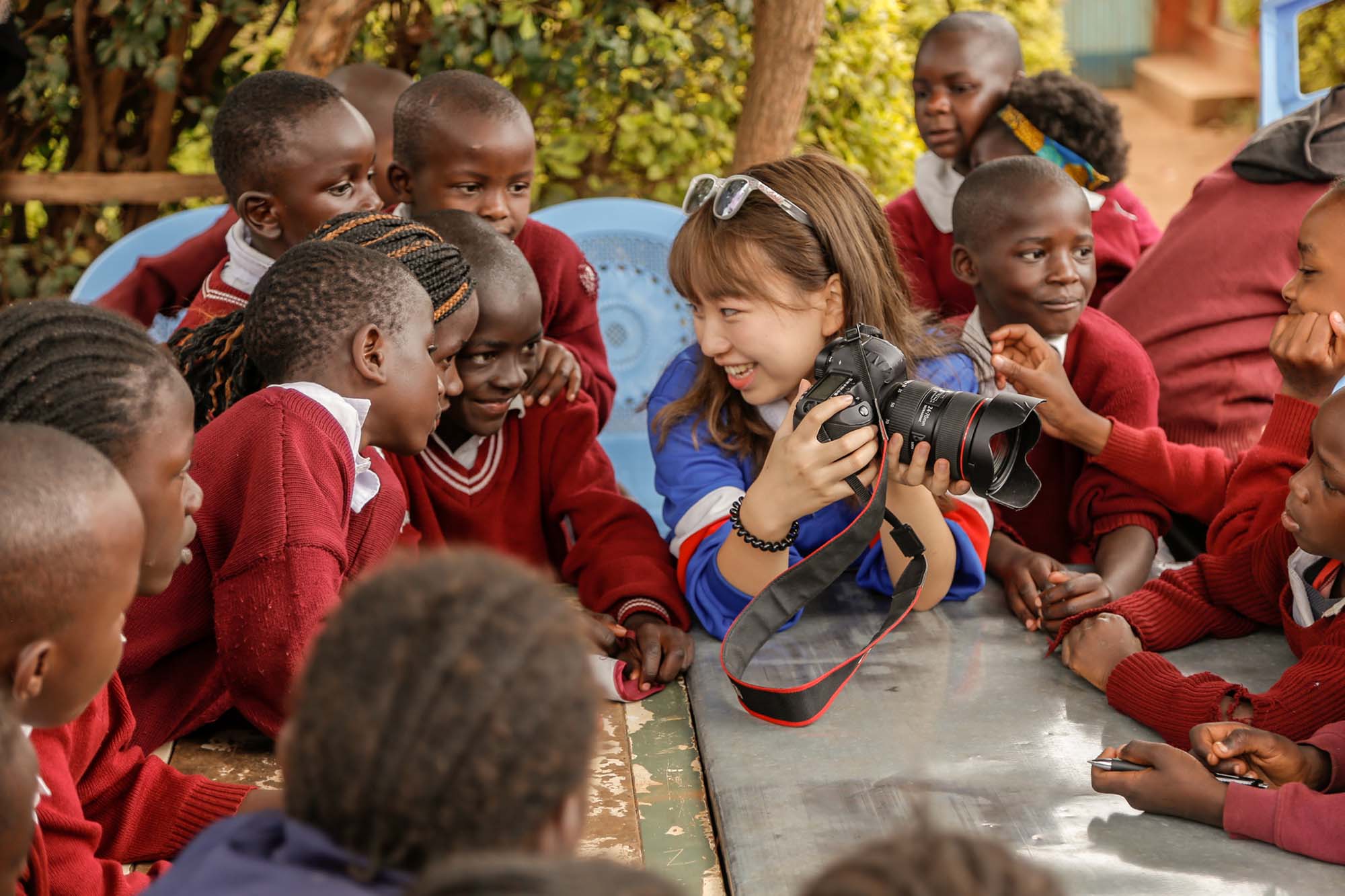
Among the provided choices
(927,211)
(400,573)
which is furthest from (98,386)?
(927,211)

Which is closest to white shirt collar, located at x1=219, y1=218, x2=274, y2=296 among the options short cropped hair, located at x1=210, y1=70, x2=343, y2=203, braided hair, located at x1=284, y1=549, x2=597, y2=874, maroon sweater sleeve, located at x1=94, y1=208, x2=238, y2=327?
short cropped hair, located at x1=210, y1=70, x2=343, y2=203

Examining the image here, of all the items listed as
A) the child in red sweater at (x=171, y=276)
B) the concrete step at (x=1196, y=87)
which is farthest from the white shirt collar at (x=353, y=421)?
the concrete step at (x=1196, y=87)

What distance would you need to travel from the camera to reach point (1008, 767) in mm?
1618

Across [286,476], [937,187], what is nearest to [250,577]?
[286,476]

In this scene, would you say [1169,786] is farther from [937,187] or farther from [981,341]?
[937,187]

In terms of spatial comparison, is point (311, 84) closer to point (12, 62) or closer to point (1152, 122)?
point (12, 62)

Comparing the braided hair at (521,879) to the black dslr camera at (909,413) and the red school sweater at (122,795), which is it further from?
the black dslr camera at (909,413)

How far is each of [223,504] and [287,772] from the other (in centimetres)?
85

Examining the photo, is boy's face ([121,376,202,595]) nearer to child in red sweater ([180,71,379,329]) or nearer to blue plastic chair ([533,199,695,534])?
child in red sweater ([180,71,379,329])

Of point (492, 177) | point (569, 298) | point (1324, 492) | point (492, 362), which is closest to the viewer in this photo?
point (1324, 492)

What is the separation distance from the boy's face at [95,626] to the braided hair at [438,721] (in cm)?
43

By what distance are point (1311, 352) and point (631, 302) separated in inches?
71.8

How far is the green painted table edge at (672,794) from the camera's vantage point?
1435mm

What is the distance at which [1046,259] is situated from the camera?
2.50 metres
